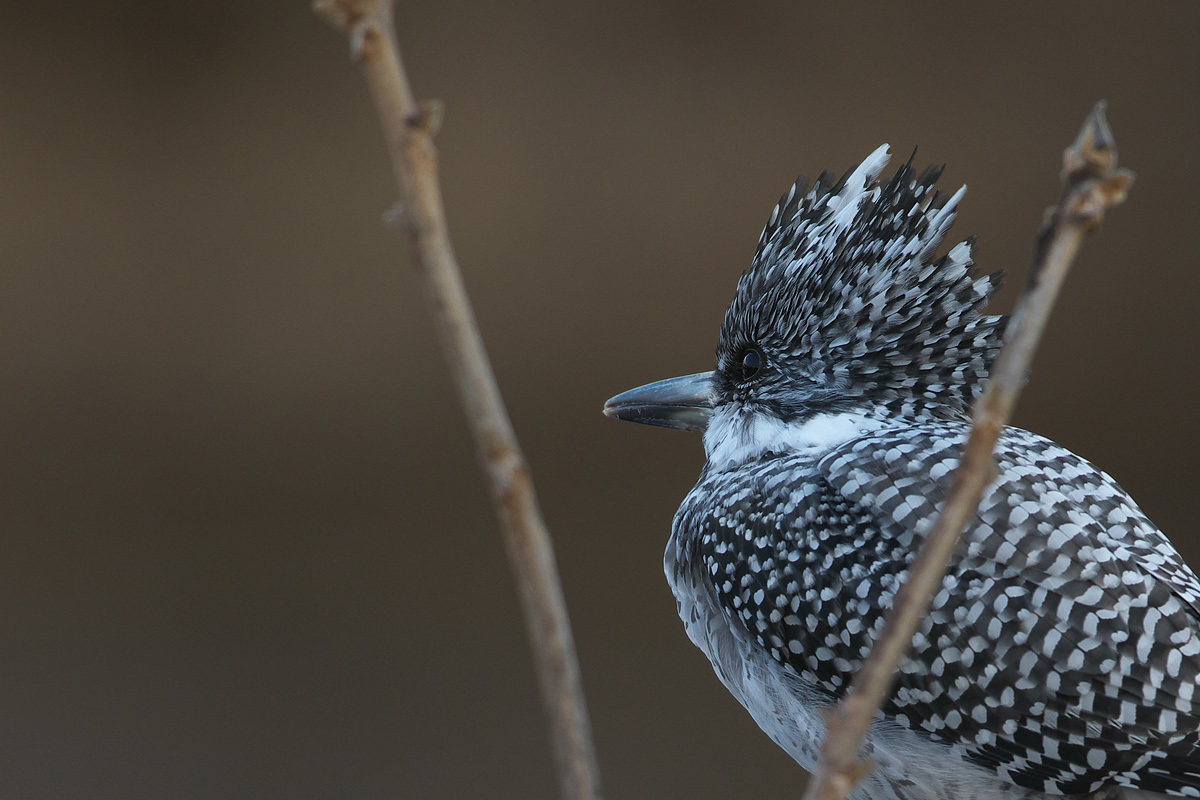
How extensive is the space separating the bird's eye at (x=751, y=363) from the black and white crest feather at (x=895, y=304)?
65mm

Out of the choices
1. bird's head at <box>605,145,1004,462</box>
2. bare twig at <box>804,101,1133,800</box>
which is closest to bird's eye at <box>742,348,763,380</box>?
bird's head at <box>605,145,1004,462</box>

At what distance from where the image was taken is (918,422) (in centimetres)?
133

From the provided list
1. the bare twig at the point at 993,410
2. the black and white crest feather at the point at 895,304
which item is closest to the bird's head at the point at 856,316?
the black and white crest feather at the point at 895,304

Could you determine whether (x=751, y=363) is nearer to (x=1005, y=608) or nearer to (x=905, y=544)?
(x=905, y=544)

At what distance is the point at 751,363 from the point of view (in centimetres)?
145

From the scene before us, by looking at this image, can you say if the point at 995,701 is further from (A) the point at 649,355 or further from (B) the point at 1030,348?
(A) the point at 649,355

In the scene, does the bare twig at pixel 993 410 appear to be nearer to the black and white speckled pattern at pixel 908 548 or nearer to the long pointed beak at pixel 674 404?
the black and white speckled pattern at pixel 908 548

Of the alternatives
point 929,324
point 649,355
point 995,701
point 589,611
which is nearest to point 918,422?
point 929,324

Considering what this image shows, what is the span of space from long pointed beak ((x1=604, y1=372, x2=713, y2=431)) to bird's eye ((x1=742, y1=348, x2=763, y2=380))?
0.07m

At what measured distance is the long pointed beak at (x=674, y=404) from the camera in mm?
1498

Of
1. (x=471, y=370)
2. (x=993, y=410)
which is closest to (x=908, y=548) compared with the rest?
(x=993, y=410)

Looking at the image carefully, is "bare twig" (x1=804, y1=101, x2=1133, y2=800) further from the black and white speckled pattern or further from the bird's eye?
the bird's eye

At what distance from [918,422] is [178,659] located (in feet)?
7.71

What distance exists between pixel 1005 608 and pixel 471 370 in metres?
0.84
